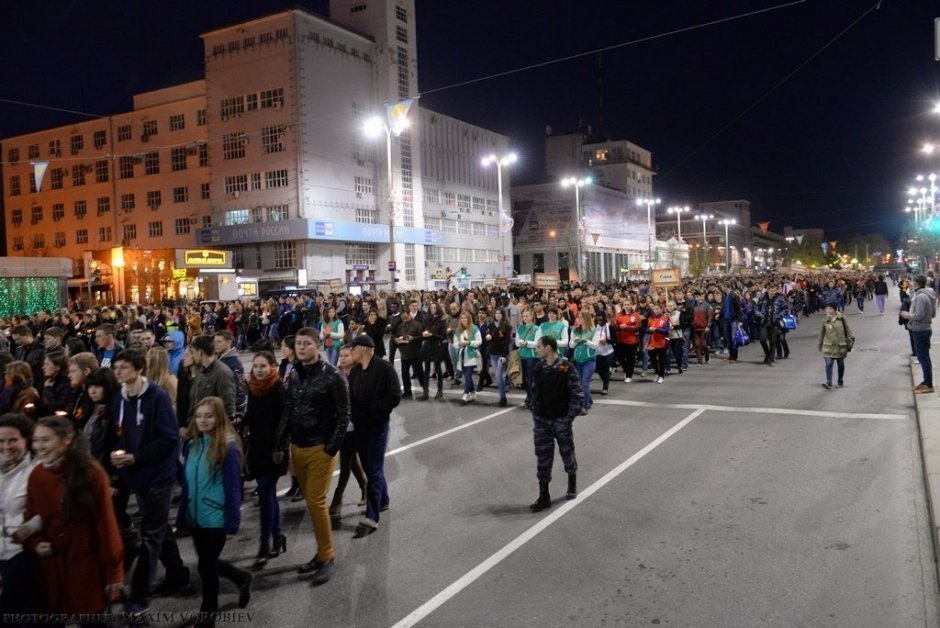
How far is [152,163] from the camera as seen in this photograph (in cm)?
5947

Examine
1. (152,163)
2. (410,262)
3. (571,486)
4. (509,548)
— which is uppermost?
(152,163)

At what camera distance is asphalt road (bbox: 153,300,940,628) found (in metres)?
4.78

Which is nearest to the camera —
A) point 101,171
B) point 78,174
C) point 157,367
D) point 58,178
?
point 157,367

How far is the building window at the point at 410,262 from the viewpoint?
2314 inches

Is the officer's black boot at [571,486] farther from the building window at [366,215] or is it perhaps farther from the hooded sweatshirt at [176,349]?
the building window at [366,215]

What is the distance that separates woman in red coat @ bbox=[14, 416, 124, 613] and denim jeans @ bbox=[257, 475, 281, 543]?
78.2 inches

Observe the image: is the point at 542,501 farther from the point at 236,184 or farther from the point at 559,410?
the point at 236,184

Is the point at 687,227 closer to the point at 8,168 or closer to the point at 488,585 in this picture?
the point at 8,168

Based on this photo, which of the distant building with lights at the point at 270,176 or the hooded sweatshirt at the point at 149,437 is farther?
the distant building with lights at the point at 270,176

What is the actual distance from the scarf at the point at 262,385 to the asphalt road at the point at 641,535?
4.64 feet

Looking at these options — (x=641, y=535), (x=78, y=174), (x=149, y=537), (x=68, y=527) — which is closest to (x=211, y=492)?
(x=149, y=537)

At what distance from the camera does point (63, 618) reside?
3730mm

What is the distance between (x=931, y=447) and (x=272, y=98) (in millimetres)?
50274

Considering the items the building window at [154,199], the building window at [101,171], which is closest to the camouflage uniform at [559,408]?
the building window at [154,199]
